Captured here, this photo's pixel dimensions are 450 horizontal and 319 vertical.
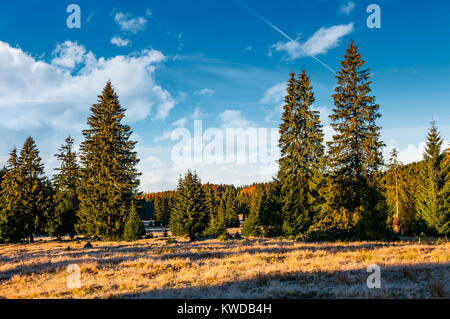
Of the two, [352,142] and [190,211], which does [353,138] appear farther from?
[190,211]

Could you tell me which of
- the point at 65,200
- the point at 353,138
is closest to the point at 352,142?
the point at 353,138

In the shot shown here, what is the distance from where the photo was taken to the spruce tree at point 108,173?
2720 cm

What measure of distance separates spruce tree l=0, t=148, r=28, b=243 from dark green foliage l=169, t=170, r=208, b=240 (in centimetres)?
2017

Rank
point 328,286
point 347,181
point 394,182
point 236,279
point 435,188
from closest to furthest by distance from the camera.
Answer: point 328,286, point 236,279, point 347,181, point 435,188, point 394,182

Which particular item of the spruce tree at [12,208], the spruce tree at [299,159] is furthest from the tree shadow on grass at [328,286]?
the spruce tree at [12,208]

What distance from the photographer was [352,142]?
2162 centimetres

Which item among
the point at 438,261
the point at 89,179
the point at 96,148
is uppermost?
the point at 96,148

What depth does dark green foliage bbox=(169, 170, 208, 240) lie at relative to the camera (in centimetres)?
3591

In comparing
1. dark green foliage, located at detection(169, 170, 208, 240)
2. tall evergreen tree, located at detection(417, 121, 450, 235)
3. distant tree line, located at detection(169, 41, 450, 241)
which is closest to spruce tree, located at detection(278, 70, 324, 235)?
distant tree line, located at detection(169, 41, 450, 241)

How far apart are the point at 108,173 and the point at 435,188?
33855 mm
